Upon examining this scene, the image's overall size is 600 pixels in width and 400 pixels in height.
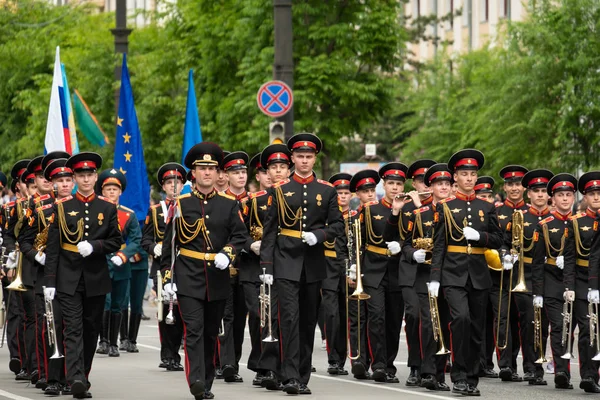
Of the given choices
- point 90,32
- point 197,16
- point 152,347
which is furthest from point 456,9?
point 152,347

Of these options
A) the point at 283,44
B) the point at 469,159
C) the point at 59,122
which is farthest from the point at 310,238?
the point at 283,44

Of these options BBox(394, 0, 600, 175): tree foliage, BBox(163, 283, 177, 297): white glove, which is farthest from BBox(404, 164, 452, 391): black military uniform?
BBox(394, 0, 600, 175): tree foliage

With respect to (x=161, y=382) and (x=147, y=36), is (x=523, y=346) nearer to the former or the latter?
(x=161, y=382)

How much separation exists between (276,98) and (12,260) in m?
7.72

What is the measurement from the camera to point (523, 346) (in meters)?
16.7

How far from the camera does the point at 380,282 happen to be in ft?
54.8

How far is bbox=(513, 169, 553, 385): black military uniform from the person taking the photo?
54.7 ft

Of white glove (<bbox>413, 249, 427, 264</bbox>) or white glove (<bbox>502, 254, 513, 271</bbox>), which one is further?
white glove (<bbox>502, 254, 513, 271</bbox>)

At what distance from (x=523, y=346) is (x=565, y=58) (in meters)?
15.0

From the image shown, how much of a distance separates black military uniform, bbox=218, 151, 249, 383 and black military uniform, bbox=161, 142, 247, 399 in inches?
86.4

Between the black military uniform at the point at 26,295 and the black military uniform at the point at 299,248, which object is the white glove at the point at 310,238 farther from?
the black military uniform at the point at 26,295

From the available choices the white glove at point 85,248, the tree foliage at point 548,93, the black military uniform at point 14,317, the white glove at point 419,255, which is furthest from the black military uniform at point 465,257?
the tree foliage at point 548,93

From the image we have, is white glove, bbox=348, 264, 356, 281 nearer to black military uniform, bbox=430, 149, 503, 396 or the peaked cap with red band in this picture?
black military uniform, bbox=430, 149, 503, 396

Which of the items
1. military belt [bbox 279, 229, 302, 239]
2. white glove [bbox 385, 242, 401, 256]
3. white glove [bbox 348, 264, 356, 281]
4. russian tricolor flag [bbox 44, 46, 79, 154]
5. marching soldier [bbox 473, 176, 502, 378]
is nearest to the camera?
military belt [bbox 279, 229, 302, 239]
